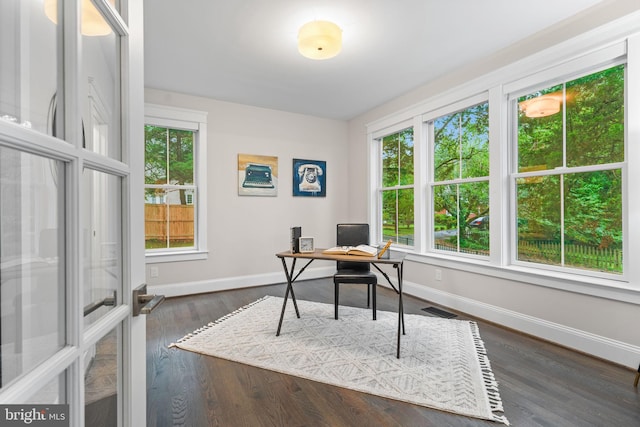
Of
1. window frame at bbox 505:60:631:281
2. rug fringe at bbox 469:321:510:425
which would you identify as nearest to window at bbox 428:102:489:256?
window frame at bbox 505:60:631:281

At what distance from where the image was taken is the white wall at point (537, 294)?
2188 mm

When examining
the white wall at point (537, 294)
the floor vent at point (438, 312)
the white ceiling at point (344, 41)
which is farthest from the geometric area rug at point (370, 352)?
the white ceiling at point (344, 41)

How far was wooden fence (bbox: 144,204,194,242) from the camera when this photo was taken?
3914mm

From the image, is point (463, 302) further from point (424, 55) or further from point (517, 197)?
point (424, 55)

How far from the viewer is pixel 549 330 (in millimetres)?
2555

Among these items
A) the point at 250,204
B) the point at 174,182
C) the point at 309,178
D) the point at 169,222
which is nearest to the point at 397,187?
the point at 309,178

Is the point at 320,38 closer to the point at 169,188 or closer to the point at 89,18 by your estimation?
the point at 89,18

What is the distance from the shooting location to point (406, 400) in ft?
5.82

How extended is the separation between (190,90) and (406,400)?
4.04 m

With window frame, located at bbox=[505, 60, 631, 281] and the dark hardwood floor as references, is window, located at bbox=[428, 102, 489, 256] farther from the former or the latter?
the dark hardwood floor

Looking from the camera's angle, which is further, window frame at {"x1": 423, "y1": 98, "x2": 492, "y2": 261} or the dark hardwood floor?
window frame at {"x1": 423, "y1": 98, "x2": 492, "y2": 261}

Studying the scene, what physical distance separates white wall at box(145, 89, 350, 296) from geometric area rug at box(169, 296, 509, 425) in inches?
44.9

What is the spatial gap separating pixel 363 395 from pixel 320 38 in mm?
2496

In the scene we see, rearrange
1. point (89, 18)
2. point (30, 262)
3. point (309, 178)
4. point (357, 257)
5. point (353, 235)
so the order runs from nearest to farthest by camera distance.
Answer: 1. point (30, 262)
2. point (89, 18)
3. point (357, 257)
4. point (353, 235)
5. point (309, 178)
